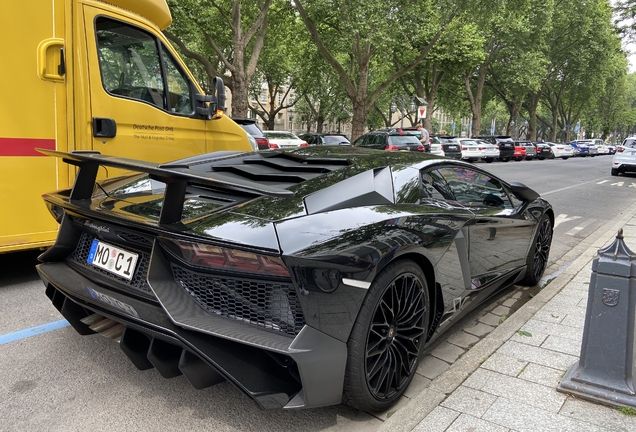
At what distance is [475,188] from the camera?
3.84 meters

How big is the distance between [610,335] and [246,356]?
2017mm

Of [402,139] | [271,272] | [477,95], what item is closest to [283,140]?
→ [402,139]

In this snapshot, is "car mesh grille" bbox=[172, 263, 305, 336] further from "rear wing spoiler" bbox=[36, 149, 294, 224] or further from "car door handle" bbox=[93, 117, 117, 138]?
"car door handle" bbox=[93, 117, 117, 138]

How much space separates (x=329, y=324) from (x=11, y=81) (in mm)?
3418

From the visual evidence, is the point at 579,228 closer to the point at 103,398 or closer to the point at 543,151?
the point at 103,398

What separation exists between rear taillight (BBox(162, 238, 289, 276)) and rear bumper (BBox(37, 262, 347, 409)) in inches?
9.2

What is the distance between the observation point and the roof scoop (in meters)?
2.30

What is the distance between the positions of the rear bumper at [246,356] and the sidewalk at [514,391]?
0.56 m

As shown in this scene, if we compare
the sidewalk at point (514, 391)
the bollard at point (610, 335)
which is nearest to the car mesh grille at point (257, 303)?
the sidewalk at point (514, 391)

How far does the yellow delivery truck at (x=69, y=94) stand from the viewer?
150 inches

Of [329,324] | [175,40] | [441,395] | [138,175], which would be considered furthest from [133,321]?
[175,40]

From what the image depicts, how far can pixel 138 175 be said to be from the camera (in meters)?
3.24

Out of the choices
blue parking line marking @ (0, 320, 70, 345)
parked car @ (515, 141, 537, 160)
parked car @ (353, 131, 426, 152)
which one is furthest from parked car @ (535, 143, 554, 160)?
blue parking line marking @ (0, 320, 70, 345)

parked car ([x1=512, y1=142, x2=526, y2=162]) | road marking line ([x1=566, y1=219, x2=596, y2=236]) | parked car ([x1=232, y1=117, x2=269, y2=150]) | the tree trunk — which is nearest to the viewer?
road marking line ([x1=566, y1=219, x2=596, y2=236])
